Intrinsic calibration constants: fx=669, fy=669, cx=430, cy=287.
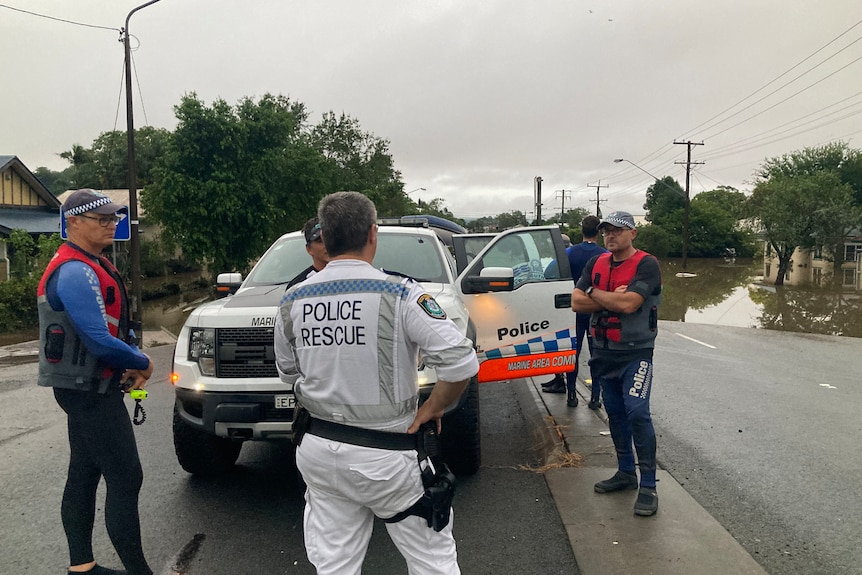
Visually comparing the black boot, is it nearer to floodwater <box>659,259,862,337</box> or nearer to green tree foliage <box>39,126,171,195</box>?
floodwater <box>659,259,862,337</box>

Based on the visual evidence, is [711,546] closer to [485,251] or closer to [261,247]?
[485,251]

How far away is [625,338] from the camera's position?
4.39 m

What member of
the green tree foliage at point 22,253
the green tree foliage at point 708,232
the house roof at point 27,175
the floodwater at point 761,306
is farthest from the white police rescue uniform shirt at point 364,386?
the green tree foliage at point 708,232

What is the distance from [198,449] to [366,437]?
302 centimetres

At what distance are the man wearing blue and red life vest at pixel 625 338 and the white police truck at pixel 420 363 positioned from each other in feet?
3.01

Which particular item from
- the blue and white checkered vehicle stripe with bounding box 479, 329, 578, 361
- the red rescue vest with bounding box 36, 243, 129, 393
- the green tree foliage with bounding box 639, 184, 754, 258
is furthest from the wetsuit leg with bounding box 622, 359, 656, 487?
the green tree foliage with bounding box 639, 184, 754, 258

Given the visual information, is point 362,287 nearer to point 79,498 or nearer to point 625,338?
point 79,498

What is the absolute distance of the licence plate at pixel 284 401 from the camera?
429 cm

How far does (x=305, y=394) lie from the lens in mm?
2424

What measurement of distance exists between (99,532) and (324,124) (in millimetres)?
39136

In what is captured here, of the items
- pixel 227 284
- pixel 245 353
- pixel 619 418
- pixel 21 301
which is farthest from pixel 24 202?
pixel 619 418

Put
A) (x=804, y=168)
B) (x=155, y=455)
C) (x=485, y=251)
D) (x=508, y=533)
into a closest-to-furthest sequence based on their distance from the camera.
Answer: (x=508, y=533) → (x=155, y=455) → (x=485, y=251) → (x=804, y=168)

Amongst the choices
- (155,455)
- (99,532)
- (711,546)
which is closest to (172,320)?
(155,455)

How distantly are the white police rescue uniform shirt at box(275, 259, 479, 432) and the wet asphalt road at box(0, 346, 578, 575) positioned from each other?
1741mm
